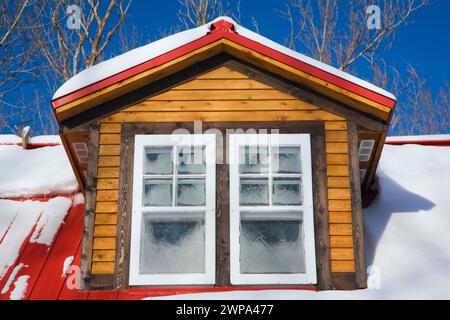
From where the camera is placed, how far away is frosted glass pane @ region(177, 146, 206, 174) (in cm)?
620

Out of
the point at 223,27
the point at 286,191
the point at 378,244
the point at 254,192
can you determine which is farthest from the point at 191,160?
the point at 378,244

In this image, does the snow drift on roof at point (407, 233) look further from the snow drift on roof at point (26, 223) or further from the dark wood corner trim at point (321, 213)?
the snow drift on roof at point (26, 223)

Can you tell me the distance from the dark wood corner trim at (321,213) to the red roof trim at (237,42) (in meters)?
0.64

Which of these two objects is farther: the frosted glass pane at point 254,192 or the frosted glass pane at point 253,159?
the frosted glass pane at point 253,159

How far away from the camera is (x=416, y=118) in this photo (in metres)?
25.3

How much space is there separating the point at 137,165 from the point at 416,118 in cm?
2122

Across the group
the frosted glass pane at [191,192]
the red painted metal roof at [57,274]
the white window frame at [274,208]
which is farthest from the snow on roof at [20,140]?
the white window frame at [274,208]

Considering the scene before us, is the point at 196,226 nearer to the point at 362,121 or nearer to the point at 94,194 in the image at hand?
the point at 94,194

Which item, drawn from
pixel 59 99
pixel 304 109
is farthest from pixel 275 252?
pixel 59 99

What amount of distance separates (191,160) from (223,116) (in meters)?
0.60

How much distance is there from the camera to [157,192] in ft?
20.2

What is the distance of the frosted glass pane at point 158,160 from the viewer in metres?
6.21

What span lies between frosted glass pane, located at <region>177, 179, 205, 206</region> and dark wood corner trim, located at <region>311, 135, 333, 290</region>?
1160 mm

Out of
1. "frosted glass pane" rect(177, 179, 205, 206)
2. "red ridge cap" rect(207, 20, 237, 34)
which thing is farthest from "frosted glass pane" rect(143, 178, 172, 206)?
"red ridge cap" rect(207, 20, 237, 34)
